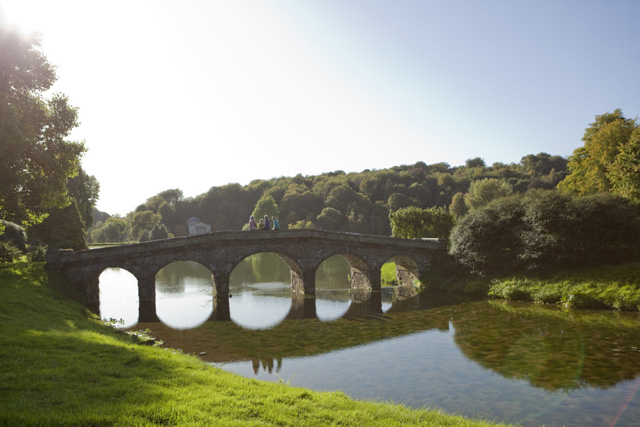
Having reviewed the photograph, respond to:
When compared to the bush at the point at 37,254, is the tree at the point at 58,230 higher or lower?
higher

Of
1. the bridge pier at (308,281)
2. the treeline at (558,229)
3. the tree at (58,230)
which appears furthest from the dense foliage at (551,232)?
the tree at (58,230)

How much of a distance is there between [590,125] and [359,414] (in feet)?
144

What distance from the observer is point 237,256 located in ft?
107

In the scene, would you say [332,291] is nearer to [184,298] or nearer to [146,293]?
[184,298]

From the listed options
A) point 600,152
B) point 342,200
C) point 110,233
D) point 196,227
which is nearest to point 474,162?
point 342,200

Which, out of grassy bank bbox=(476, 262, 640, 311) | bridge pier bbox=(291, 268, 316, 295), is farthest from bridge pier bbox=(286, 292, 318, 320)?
grassy bank bbox=(476, 262, 640, 311)

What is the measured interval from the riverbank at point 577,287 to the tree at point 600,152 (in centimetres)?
1188

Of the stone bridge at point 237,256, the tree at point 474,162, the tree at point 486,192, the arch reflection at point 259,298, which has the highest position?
the tree at point 474,162

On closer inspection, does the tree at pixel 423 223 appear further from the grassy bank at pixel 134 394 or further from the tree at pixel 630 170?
the grassy bank at pixel 134 394

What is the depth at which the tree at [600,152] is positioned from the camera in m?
37.2

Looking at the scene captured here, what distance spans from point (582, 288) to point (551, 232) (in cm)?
433

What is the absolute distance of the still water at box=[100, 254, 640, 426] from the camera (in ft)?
42.7

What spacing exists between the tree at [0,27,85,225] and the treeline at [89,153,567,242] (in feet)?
211

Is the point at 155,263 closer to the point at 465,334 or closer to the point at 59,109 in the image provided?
the point at 59,109
